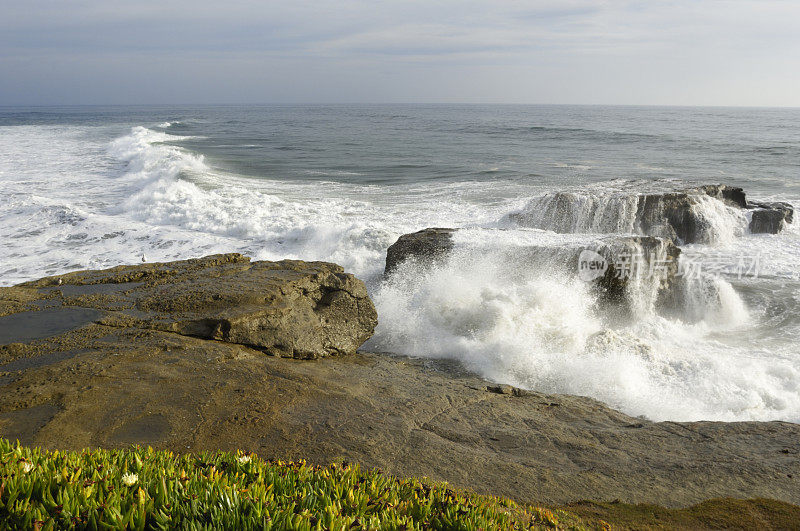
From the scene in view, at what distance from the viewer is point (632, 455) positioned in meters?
4.36

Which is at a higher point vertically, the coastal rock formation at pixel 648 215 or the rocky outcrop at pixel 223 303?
the coastal rock formation at pixel 648 215

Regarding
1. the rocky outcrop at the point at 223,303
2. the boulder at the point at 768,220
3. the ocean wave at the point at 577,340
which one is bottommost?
the ocean wave at the point at 577,340

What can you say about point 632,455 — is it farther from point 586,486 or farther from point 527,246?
point 527,246

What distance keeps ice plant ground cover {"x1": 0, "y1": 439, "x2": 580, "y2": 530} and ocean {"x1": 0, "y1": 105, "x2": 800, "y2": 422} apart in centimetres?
430

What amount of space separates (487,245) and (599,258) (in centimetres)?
194

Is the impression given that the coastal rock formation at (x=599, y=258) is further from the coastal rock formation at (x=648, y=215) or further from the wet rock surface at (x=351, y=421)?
the coastal rock formation at (x=648, y=215)

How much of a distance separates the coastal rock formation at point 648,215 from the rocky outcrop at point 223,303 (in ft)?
25.4

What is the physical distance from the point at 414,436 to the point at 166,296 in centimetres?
381

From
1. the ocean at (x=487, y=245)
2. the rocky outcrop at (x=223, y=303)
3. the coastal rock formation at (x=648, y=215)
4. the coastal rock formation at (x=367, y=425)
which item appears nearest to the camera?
the coastal rock formation at (x=367, y=425)

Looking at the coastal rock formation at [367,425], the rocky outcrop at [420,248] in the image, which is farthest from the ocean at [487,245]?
the coastal rock formation at [367,425]

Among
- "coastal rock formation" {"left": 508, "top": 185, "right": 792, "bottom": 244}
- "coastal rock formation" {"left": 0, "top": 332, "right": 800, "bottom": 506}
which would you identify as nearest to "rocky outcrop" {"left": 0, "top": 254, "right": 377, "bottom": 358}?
"coastal rock formation" {"left": 0, "top": 332, "right": 800, "bottom": 506}

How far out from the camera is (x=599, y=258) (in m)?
8.94

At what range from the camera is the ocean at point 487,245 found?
22.6 ft

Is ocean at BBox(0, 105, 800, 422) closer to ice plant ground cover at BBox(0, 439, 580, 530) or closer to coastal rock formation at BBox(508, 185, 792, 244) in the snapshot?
coastal rock formation at BBox(508, 185, 792, 244)
